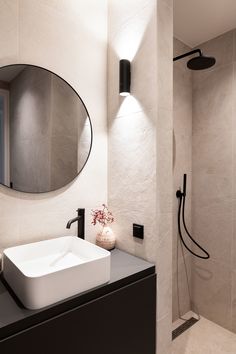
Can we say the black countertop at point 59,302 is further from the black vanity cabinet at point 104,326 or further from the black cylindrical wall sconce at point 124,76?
the black cylindrical wall sconce at point 124,76

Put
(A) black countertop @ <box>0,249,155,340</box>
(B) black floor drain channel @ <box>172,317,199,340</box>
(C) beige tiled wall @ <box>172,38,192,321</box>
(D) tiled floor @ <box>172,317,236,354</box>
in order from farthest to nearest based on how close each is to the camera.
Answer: (C) beige tiled wall @ <box>172,38,192,321</box> → (B) black floor drain channel @ <box>172,317,199,340</box> → (D) tiled floor @ <box>172,317,236,354</box> → (A) black countertop @ <box>0,249,155,340</box>

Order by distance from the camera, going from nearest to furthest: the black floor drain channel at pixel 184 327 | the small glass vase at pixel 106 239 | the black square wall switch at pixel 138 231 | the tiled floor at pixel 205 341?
the black square wall switch at pixel 138 231, the small glass vase at pixel 106 239, the tiled floor at pixel 205 341, the black floor drain channel at pixel 184 327

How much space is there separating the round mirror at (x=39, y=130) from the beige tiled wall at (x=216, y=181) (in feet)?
4.27

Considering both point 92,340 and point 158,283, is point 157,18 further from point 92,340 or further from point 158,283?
point 92,340

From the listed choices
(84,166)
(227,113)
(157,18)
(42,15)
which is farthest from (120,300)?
(227,113)

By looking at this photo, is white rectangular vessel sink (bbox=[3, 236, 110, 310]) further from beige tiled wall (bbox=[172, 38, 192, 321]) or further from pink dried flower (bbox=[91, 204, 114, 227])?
beige tiled wall (bbox=[172, 38, 192, 321])

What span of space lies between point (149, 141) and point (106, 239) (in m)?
0.71

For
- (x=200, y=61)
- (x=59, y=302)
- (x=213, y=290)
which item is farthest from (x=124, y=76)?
(x=213, y=290)

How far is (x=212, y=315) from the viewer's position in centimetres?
225

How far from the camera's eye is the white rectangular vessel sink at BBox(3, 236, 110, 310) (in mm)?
908

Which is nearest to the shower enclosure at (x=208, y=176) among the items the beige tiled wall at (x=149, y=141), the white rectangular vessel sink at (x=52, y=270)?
the beige tiled wall at (x=149, y=141)

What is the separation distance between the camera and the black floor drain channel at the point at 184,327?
2.10m

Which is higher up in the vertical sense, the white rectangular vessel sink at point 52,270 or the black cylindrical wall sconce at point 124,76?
the black cylindrical wall sconce at point 124,76

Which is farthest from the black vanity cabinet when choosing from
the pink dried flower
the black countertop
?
the pink dried flower
